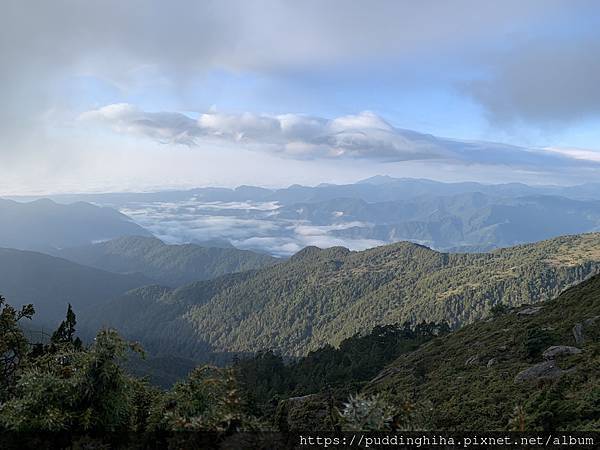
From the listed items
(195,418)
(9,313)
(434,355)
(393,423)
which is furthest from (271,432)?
(434,355)

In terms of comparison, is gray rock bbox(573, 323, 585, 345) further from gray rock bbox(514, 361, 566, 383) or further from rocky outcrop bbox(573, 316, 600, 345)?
gray rock bbox(514, 361, 566, 383)

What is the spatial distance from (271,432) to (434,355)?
59812 mm

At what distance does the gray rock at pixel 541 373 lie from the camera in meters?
23.9

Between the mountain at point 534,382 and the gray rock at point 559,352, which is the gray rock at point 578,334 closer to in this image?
the mountain at point 534,382

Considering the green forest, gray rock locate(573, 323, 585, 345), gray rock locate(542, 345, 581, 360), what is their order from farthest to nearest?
1. gray rock locate(573, 323, 585, 345)
2. gray rock locate(542, 345, 581, 360)
3. the green forest

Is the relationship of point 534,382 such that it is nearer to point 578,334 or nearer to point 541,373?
point 541,373

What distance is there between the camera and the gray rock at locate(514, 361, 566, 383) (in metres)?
23.9

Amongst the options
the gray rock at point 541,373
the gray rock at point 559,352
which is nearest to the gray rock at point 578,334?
the gray rock at point 559,352

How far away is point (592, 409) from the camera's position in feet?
48.3

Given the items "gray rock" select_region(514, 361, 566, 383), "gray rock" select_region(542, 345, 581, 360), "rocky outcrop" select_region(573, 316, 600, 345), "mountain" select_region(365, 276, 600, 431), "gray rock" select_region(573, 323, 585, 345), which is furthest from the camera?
"gray rock" select_region(573, 323, 585, 345)

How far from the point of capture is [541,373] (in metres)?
25.5

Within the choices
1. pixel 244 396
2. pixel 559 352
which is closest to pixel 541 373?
pixel 559 352

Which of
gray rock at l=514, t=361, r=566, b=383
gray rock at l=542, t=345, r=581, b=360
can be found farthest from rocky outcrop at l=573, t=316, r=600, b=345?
gray rock at l=514, t=361, r=566, b=383

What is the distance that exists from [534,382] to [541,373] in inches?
105
